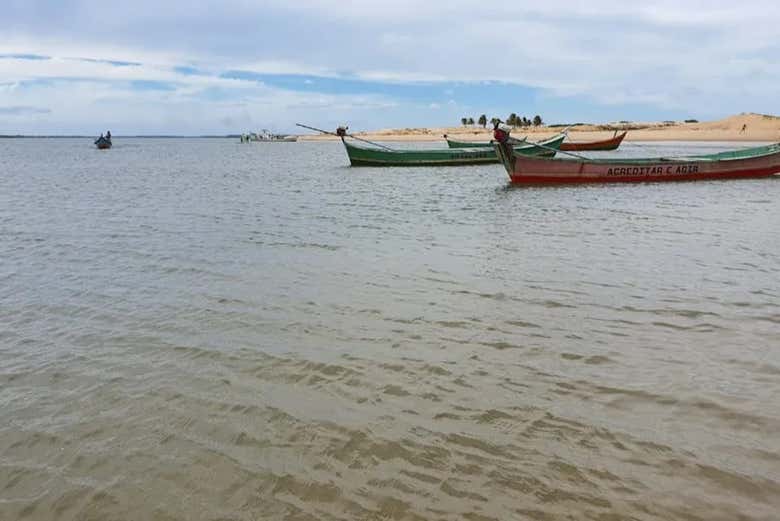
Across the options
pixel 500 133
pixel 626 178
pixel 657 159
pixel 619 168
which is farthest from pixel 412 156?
pixel 657 159

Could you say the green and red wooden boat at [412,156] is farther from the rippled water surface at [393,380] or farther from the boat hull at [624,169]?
the rippled water surface at [393,380]

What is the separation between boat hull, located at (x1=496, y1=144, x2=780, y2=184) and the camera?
2425cm

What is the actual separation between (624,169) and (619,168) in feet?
0.88

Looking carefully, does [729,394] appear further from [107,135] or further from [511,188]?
[107,135]

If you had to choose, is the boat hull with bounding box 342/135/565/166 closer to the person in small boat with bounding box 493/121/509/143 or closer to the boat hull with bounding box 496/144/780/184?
the boat hull with bounding box 496/144/780/184

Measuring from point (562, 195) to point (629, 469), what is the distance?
60.1 feet

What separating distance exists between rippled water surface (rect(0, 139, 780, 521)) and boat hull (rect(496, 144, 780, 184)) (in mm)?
12471

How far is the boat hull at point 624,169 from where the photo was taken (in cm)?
2425

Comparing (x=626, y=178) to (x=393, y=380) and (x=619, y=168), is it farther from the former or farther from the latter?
(x=393, y=380)

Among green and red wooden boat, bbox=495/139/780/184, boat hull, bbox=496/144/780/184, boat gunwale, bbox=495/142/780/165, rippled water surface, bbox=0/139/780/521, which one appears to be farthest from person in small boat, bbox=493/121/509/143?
rippled water surface, bbox=0/139/780/521

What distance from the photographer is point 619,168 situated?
2475cm

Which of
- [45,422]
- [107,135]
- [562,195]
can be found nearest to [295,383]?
[45,422]

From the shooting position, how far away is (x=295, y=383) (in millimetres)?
5305

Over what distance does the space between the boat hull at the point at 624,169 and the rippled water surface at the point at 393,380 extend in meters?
12.5
